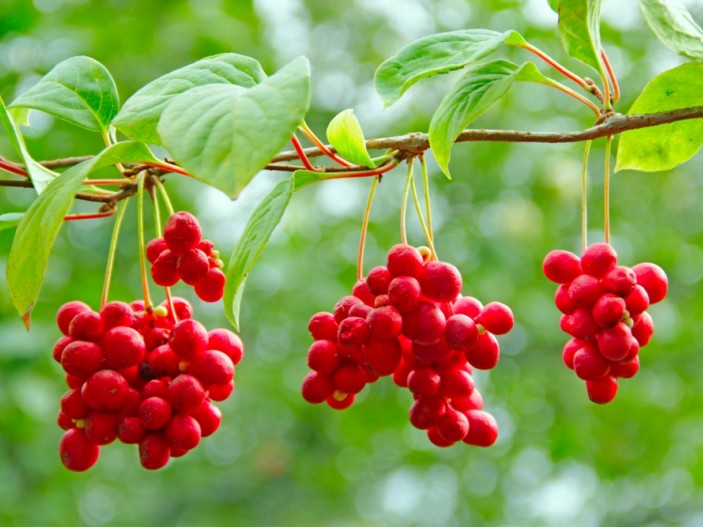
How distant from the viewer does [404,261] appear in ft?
3.36

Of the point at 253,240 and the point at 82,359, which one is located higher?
the point at 253,240

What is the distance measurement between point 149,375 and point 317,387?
0.20 m

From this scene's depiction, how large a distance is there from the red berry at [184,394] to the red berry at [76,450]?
0.12 metres

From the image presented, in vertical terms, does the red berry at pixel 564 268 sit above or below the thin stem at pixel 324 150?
below

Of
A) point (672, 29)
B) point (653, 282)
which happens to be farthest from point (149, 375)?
point (672, 29)

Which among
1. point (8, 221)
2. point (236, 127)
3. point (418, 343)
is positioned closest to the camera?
point (236, 127)

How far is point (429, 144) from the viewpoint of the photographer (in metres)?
1.09

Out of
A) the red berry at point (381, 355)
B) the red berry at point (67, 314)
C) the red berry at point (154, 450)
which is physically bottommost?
the red berry at point (154, 450)

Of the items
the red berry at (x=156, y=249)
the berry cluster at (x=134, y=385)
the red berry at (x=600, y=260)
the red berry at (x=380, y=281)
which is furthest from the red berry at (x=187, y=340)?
the red berry at (x=600, y=260)

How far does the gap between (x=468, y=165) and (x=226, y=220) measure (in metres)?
1.28

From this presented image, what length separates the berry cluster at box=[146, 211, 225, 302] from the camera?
1.08m

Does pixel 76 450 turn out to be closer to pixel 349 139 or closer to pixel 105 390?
pixel 105 390

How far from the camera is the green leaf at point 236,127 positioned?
0.71m

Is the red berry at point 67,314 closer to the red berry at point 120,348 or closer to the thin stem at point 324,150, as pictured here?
the red berry at point 120,348
